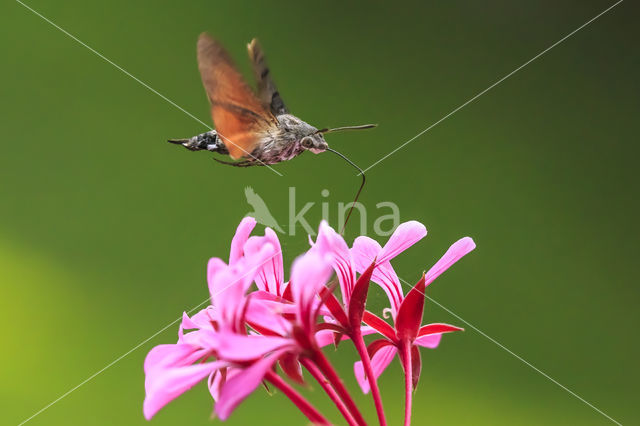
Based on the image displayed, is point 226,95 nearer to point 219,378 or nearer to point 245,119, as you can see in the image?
point 245,119

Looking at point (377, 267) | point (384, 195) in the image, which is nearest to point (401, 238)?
point (377, 267)

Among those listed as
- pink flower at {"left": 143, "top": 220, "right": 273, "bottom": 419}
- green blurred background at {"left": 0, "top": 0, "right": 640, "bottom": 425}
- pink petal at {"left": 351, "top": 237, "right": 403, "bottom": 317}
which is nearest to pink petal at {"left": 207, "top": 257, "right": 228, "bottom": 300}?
pink flower at {"left": 143, "top": 220, "right": 273, "bottom": 419}

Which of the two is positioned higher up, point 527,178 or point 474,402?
point 527,178

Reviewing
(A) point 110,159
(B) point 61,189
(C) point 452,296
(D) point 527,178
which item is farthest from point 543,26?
(B) point 61,189

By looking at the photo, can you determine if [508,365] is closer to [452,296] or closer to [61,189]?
[452,296]

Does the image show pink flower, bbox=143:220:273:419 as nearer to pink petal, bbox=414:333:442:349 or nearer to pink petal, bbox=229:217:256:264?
pink petal, bbox=229:217:256:264

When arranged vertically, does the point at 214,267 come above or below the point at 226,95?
below
